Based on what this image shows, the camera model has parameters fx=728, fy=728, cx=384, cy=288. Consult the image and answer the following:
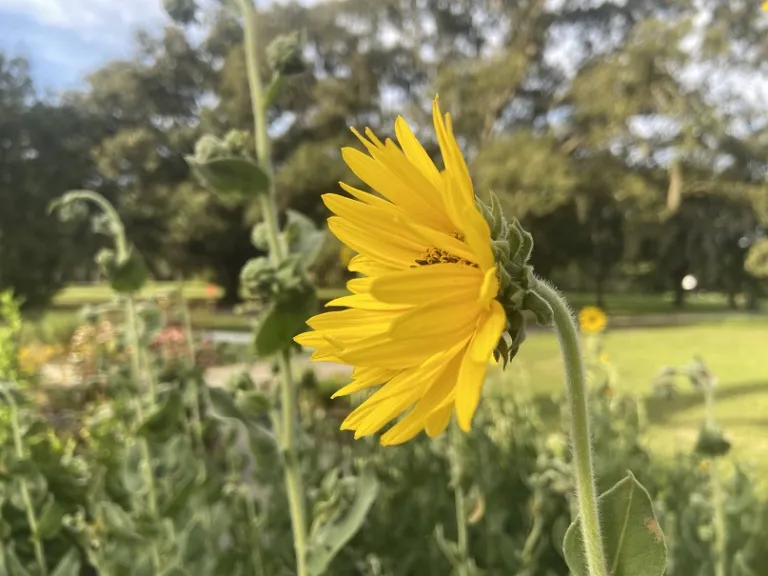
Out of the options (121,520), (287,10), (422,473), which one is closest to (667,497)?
(422,473)

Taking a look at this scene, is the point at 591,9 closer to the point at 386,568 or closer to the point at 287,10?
the point at 287,10

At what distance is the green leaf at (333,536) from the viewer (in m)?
1.03

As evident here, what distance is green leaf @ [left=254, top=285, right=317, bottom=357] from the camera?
106 cm

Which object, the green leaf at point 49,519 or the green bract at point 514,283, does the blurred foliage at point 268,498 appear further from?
the green bract at point 514,283

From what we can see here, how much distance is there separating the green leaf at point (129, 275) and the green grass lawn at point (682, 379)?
3.40 feet

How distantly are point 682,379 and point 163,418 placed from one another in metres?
5.71

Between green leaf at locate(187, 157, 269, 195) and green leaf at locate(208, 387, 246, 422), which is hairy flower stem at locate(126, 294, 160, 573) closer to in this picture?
green leaf at locate(208, 387, 246, 422)

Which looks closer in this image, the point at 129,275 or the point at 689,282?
the point at 129,275

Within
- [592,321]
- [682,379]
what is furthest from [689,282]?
[592,321]

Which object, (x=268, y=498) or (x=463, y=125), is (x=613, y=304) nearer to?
(x=463, y=125)

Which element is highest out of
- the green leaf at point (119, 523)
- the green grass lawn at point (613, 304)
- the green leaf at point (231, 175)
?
the green grass lawn at point (613, 304)

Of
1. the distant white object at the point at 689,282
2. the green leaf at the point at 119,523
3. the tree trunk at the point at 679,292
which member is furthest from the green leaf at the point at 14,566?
the tree trunk at the point at 679,292

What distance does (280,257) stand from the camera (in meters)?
1.12

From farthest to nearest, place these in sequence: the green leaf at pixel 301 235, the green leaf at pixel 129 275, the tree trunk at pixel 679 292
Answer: the tree trunk at pixel 679 292 < the green leaf at pixel 129 275 < the green leaf at pixel 301 235
